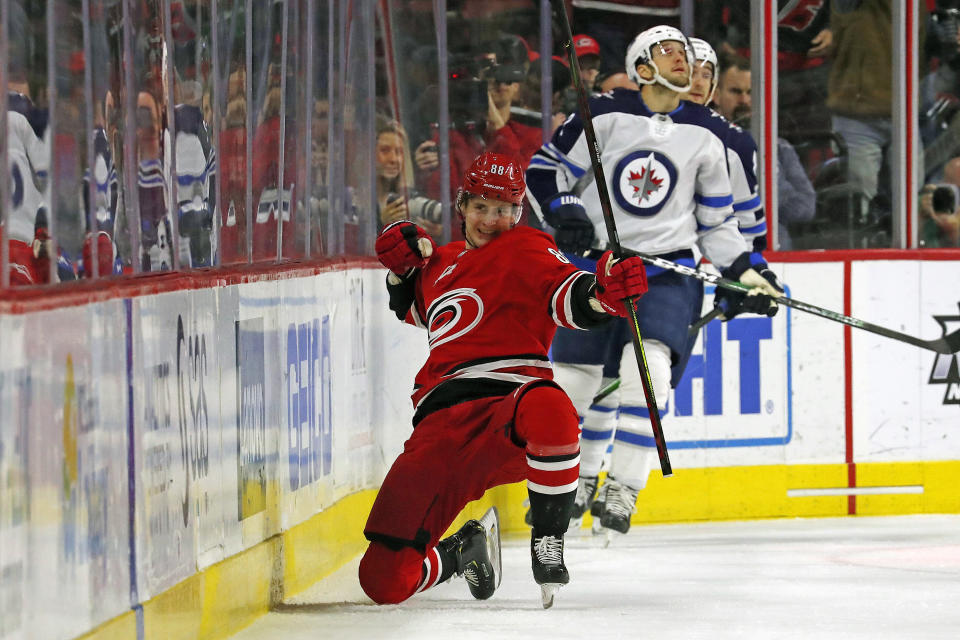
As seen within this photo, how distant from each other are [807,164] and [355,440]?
77.3 inches

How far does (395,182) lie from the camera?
15.1 feet

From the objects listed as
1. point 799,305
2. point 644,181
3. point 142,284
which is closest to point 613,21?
point 644,181

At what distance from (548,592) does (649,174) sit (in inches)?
63.8

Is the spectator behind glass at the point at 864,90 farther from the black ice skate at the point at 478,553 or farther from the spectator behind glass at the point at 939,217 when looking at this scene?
the black ice skate at the point at 478,553

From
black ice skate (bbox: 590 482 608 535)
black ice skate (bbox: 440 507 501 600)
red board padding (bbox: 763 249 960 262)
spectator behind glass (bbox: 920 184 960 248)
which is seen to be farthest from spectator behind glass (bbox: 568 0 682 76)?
black ice skate (bbox: 440 507 501 600)

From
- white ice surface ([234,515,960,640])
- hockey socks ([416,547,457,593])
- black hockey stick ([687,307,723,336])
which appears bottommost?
white ice surface ([234,515,960,640])

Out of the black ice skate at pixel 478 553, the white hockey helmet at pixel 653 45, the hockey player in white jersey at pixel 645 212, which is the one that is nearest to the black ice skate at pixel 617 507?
the hockey player in white jersey at pixel 645 212

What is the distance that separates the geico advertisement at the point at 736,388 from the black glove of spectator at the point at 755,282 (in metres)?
0.42

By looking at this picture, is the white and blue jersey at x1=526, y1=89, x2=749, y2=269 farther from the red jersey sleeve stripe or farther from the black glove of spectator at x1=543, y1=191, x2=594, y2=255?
the red jersey sleeve stripe

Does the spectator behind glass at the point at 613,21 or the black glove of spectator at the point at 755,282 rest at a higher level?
the spectator behind glass at the point at 613,21

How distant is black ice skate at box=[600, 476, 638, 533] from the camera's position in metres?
4.25

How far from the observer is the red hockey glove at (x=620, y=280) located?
296cm

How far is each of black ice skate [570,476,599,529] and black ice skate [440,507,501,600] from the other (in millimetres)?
1015

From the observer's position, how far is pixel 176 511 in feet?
9.18
